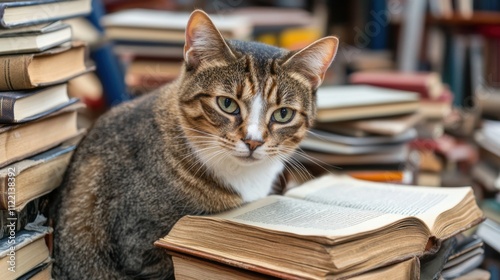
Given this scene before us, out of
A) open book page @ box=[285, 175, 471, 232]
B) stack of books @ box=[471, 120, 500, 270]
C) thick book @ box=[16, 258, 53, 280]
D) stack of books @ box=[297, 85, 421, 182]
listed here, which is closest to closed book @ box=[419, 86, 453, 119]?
stack of books @ box=[471, 120, 500, 270]

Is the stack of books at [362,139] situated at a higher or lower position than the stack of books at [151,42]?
lower

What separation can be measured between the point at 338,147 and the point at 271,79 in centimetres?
60

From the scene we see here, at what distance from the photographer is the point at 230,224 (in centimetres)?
99

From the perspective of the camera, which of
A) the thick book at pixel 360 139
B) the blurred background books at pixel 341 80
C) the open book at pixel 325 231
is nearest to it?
the open book at pixel 325 231

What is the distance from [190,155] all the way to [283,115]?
0.58 ft

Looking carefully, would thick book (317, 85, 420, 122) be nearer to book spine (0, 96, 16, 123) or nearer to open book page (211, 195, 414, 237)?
open book page (211, 195, 414, 237)

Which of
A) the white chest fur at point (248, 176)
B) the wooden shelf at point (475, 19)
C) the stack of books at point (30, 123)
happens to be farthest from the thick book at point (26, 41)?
the wooden shelf at point (475, 19)

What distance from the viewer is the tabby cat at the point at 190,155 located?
3.67 feet

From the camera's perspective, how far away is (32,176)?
1094mm

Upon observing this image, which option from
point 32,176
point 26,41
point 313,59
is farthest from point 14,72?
point 313,59

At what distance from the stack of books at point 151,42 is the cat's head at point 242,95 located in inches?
36.8

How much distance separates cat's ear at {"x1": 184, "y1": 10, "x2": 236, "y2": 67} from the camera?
3.63 feet

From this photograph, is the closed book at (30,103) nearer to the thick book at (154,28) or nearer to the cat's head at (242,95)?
the cat's head at (242,95)

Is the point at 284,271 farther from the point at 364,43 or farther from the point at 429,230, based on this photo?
the point at 364,43
